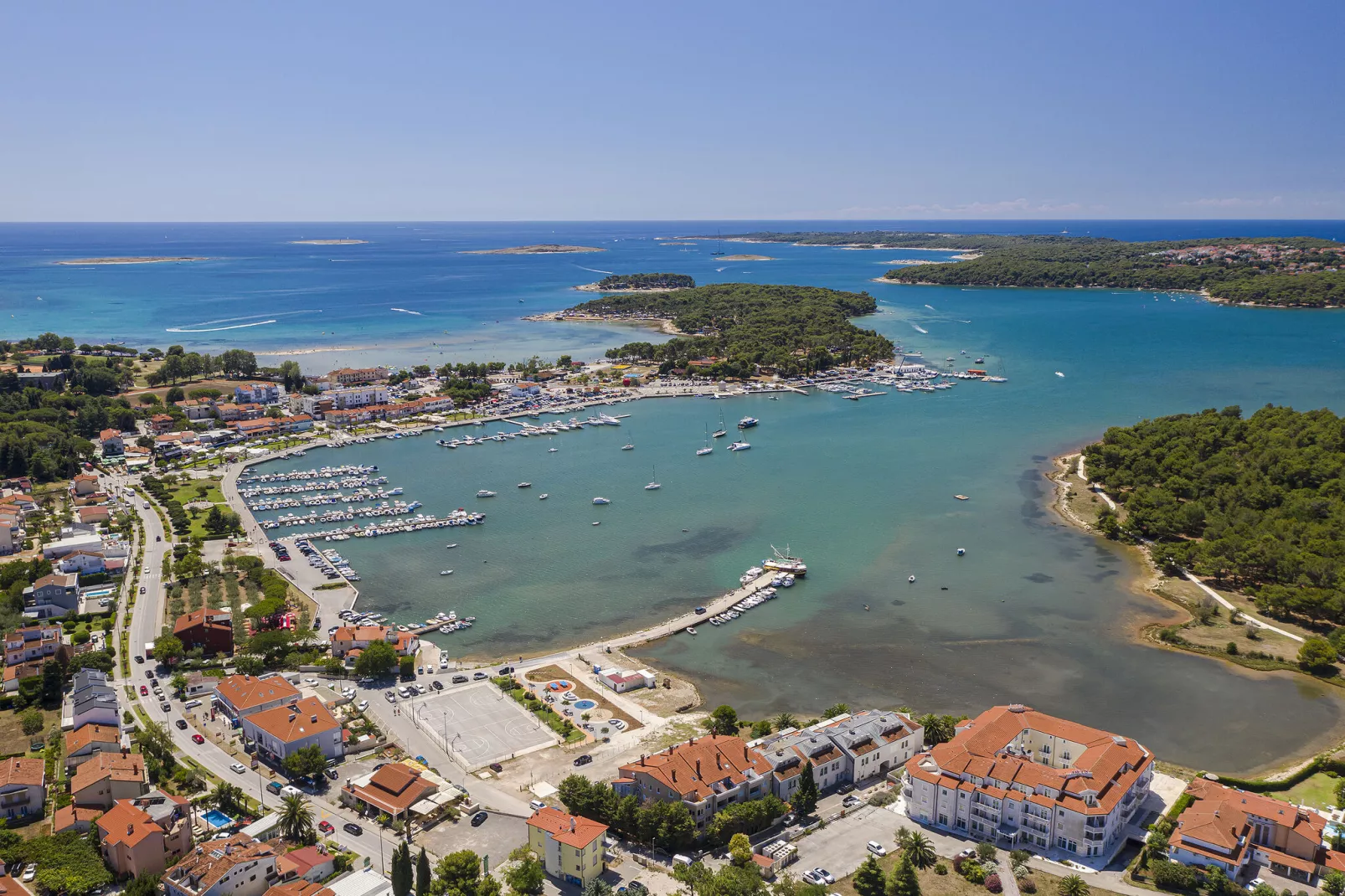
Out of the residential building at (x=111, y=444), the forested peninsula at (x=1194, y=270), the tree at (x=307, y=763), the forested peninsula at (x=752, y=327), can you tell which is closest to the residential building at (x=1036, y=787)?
the tree at (x=307, y=763)

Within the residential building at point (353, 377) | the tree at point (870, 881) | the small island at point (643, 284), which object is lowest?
the tree at point (870, 881)

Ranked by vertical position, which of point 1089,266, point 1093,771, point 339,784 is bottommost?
point 339,784

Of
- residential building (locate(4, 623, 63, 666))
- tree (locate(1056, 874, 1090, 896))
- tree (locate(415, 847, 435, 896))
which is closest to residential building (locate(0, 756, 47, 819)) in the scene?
residential building (locate(4, 623, 63, 666))

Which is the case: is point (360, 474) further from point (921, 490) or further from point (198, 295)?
point (198, 295)

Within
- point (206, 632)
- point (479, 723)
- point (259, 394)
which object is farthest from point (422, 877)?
point (259, 394)

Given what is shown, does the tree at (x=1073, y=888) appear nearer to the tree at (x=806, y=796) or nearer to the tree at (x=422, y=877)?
the tree at (x=806, y=796)

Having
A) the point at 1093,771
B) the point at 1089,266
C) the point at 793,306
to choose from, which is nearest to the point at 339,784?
the point at 1093,771

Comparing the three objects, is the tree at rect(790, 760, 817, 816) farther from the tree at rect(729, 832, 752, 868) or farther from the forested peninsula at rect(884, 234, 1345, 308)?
the forested peninsula at rect(884, 234, 1345, 308)
